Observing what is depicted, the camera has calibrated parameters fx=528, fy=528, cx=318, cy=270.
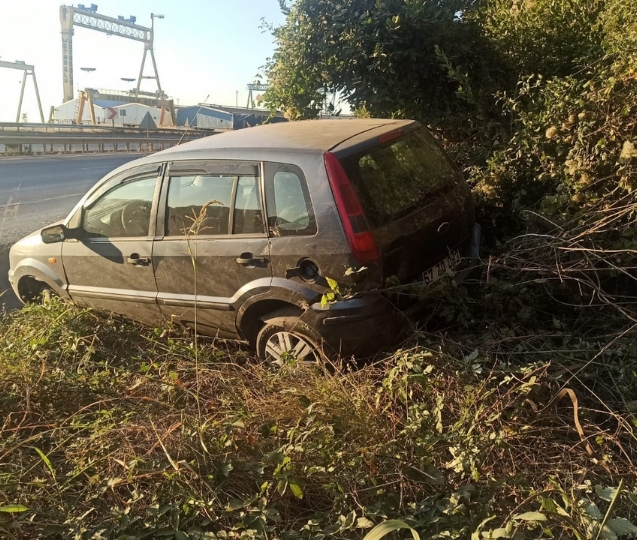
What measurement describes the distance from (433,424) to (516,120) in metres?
3.33

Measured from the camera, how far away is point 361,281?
3215 millimetres

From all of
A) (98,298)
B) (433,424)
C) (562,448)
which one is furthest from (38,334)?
(562,448)

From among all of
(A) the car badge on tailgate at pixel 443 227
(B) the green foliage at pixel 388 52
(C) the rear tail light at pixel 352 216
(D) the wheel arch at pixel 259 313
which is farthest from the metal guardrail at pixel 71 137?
(C) the rear tail light at pixel 352 216

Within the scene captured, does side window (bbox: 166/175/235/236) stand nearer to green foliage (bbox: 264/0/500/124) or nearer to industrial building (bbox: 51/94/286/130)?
green foliage (bbox: 264/0/500/124)

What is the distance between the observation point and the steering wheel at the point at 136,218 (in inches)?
162

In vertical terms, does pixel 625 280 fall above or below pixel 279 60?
below

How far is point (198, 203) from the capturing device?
150 inches

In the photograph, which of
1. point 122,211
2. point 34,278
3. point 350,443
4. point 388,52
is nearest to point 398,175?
point 350,443

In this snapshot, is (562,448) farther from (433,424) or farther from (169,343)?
(169,343)

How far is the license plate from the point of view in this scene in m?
3.56

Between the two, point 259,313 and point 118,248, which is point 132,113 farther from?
point 259,313

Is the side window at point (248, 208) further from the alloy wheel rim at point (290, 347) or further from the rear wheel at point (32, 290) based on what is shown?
the rear wheel at point (32, 290)

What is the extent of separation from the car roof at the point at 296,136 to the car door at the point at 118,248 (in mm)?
395

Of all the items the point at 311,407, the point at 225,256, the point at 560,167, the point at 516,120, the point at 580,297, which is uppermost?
the point at 516,120
